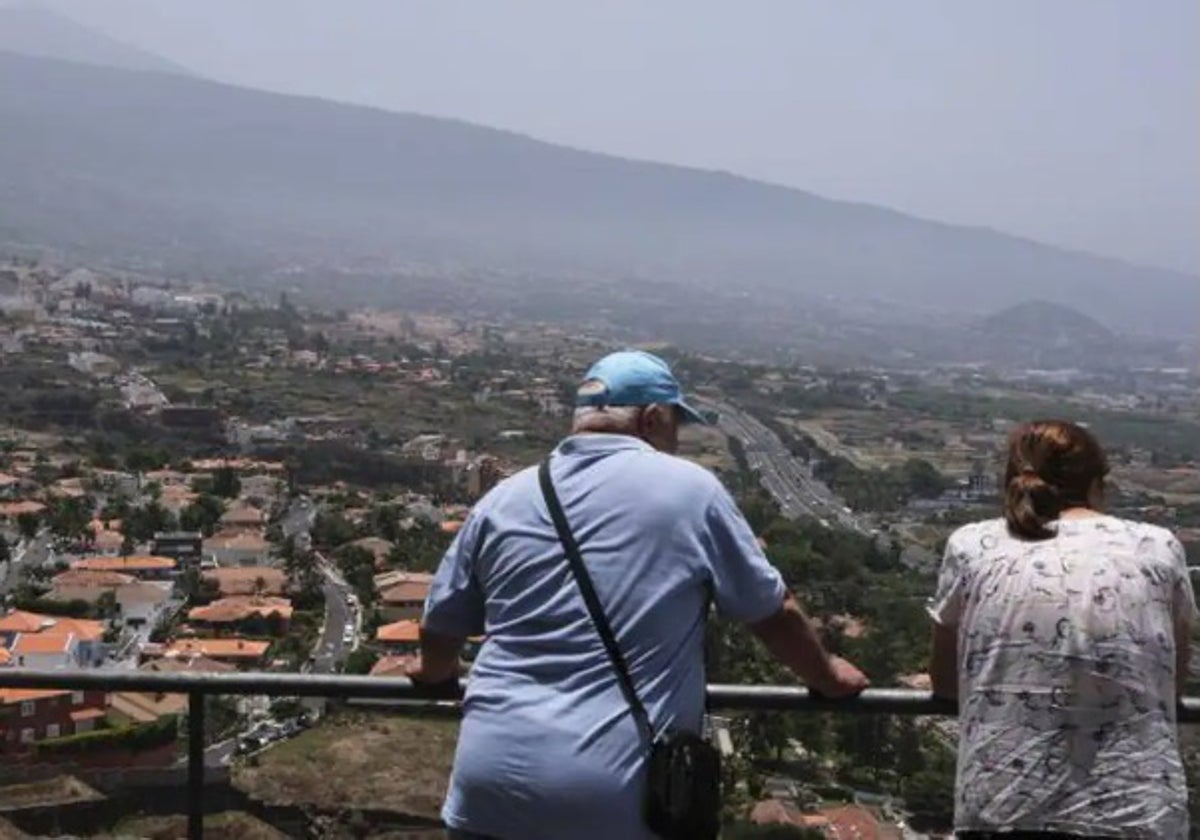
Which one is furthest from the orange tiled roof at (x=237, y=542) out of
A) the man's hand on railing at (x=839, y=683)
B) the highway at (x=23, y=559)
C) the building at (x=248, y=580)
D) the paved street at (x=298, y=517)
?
the man's hand on railing at (x=839, y=683)

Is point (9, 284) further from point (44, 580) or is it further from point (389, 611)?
point (389, 611)

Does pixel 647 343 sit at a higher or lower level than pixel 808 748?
lower

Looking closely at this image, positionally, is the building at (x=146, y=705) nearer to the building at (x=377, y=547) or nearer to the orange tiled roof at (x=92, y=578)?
the orange tiled roof at (x=92, y=578)

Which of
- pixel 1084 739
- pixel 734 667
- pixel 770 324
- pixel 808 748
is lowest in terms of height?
pixel 770 324

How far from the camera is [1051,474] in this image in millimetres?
2521

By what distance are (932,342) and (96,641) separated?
11038cm

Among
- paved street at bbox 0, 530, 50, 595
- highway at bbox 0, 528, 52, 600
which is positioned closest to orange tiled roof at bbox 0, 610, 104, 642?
highway at bbox 0, 528, 52, 600

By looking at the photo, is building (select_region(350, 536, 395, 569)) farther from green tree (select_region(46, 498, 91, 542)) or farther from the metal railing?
the metal railing

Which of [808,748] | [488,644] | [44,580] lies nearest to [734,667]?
[808,748]

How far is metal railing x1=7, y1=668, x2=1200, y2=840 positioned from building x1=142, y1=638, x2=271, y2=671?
11.5 metres

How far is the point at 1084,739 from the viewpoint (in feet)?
7.73

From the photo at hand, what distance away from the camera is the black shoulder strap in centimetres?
236

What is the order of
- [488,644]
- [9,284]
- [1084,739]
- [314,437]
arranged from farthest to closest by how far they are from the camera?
[9,284], [314,437], [488,644], [1084,739]

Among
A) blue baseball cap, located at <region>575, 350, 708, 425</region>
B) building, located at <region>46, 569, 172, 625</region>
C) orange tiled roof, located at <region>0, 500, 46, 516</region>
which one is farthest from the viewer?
orange tiled roof, located at <region>0, 500, 46, 516</region>
